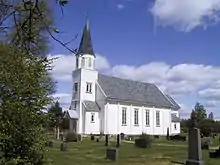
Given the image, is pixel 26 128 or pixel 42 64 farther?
pixel 42 64

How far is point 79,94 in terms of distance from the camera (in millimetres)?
54750

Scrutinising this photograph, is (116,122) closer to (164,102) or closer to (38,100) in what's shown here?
(164,102)

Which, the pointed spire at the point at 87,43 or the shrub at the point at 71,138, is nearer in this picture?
the shrub at the point at 71,138

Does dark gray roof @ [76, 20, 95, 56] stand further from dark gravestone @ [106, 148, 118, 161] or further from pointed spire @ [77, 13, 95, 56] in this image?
dark gravestone @ [106, 148, 118, 161]

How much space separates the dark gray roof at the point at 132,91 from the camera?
2229 inches

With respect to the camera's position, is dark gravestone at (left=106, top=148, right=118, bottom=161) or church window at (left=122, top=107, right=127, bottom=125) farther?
church window at (left=122, top=107, right=127, bottom=125)

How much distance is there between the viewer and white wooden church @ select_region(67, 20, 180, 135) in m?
53.6

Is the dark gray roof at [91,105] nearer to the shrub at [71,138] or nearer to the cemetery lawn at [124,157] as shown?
the shrub at [71,138]

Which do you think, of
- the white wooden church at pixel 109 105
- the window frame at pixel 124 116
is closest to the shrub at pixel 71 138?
the white wooden church at pixel 109 105

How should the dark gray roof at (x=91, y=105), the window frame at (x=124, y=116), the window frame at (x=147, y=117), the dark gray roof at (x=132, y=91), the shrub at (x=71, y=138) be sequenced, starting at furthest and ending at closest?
the window frame at (x=147, y=117) < the dark gray roof at (x=132, y=91) < the window frame at (x=124, y=116) < the dark gray roof at (x=91, y=105) < the shrub at (x=71, y=138)

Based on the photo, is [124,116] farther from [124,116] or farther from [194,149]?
[194,149]

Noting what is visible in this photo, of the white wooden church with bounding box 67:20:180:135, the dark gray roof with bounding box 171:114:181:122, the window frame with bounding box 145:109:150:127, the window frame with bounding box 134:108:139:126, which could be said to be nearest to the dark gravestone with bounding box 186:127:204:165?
the white wooden church with bounding box 67:20:180:135

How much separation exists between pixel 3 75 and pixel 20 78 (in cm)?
59

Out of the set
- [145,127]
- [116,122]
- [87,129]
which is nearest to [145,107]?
[145,127]
